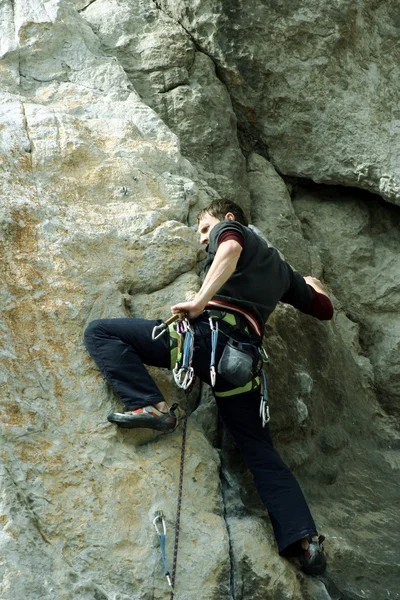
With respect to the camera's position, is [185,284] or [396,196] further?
[396,196]

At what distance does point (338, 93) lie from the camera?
8328 mm

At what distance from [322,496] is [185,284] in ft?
6.24

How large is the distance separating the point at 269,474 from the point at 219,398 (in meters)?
0.58

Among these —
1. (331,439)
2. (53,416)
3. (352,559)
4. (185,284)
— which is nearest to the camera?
(53,416)

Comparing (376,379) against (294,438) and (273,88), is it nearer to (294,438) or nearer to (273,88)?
(294,438)

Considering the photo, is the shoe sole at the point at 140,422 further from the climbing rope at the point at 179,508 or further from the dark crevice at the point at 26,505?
the dark crevice at the point at 26,505

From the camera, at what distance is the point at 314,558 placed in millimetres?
5152

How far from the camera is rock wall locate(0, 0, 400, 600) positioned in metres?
5.02

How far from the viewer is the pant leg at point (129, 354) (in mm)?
5297

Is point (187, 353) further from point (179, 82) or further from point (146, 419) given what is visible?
point (179, 82)

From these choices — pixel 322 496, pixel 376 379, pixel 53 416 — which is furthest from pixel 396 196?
pixel 53 416

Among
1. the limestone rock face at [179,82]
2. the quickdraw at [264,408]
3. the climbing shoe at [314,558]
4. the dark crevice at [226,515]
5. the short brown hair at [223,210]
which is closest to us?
the dark crevice at [226,515]

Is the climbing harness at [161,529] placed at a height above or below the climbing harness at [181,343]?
below

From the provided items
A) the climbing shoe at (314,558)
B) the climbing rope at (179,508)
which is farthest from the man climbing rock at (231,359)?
the climbing rope at (179,508)
